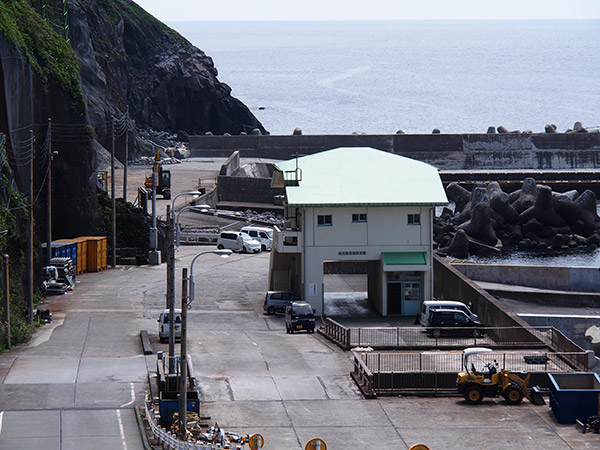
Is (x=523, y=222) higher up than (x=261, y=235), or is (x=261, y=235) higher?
(x=523, y=222)

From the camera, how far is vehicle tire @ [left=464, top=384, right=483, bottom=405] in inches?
1161

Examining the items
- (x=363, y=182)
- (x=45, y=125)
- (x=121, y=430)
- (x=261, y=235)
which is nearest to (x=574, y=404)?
(x=121, y=430)

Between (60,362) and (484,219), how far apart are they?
184 feet

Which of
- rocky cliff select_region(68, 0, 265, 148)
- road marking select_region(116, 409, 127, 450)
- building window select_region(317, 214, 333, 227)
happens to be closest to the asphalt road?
road marking select_region(116, 409, 127, 450)

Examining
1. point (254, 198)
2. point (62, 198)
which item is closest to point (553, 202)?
point (254, 198)

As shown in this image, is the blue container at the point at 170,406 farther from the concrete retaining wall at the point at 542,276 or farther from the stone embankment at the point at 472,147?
the stone embankment at the point at 472,147

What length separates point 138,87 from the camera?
14725 cm

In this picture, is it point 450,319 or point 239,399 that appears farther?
point 450,319

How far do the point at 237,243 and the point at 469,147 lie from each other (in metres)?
72.5

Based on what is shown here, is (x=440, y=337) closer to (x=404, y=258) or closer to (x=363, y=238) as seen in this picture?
(x=404, y=258)

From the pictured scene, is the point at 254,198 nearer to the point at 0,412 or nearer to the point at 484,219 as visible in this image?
the point at 484,219

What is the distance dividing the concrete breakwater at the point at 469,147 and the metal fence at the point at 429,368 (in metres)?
91.7

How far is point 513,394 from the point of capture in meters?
29.5

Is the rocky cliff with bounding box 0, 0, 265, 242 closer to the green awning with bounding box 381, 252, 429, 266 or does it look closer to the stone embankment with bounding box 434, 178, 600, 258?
the green awning with bounding box 381, 252, 429, 266
